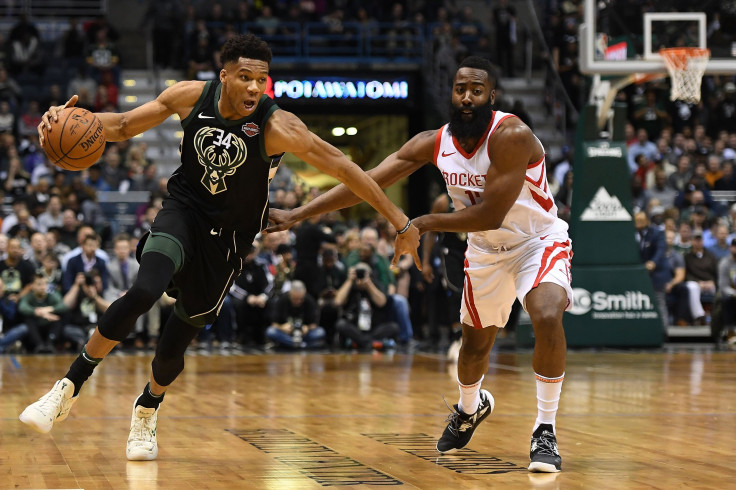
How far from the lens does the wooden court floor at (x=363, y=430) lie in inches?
214

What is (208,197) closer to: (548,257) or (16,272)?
(548,257)

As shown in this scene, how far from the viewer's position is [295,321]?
14625 mm

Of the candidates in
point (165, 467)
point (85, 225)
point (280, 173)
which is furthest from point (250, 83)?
point (280, 173)

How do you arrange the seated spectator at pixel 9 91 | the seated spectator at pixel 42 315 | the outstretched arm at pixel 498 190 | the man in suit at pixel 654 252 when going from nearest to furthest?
the outstretched arm at pixel 498 190 → the seated spectator at pixel 42 315 → the man in suit at pixel 654 252 → the seated spectator at pixel 9 91

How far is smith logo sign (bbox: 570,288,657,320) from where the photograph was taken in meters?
13.9

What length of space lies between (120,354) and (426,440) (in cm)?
772

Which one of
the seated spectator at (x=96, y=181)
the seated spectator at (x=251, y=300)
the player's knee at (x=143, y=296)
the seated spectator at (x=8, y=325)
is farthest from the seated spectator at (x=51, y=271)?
the player's knee at (x=143, y=296)

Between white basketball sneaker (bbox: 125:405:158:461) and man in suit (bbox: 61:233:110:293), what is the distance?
853 centimetres

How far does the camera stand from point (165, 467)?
572cm

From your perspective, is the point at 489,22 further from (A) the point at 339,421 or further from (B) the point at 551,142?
(A) the point at 339,421

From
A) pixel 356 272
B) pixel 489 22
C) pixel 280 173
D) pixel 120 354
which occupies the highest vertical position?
pixel 489 22

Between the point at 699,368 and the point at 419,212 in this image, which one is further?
the point at 419,212

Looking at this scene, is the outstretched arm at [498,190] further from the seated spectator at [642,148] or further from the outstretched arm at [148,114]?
the seated spectator at [642,148]

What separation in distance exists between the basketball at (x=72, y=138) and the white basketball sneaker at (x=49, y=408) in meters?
1.13
